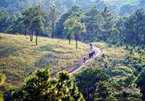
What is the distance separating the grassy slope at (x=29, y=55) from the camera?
8835 cm

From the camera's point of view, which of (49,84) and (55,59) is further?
(55,59)


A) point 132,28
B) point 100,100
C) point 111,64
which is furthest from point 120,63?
point 100,100

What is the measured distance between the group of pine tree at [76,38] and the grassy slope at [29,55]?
5272mm

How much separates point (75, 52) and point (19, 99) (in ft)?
253

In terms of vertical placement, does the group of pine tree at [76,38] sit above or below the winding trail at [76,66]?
above

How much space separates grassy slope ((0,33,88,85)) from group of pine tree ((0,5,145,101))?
5.27 m

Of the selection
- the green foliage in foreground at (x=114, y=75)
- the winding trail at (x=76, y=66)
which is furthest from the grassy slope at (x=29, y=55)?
the green foliage in foreground at (x=114, y=75)

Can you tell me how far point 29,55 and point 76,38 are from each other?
64.4ft

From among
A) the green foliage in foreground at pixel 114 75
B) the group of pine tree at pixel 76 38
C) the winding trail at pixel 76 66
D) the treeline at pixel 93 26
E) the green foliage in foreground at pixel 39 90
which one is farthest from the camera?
the treeline at pixel 93 26

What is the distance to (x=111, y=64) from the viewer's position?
3880 inches

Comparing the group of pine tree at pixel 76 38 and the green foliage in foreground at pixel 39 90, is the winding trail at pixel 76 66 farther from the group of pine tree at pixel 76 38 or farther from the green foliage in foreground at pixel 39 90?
the green foliage in foreground at pixel 39 90

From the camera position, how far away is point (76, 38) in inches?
4269

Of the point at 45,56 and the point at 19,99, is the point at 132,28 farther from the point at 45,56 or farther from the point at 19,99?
the point at 19,99

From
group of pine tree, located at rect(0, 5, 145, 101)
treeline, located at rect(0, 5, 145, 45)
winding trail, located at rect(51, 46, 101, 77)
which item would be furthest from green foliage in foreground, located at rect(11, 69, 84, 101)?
treeline, located at rect(0, 5, 145, 45)
